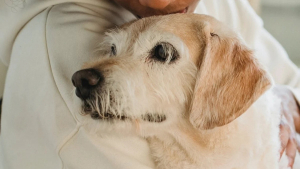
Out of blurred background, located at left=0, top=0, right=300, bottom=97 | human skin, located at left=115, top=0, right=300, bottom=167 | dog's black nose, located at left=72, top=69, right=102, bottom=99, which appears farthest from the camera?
blurred background, located at left=0, top=0, right=300, bottom=97

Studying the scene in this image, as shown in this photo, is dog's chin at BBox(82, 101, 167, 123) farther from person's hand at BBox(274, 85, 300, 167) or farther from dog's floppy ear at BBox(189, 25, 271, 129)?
person's hand at BBox(274, 85, 300, 167)

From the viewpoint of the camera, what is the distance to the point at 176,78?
2.77ft

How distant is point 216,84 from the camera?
0.83 meters

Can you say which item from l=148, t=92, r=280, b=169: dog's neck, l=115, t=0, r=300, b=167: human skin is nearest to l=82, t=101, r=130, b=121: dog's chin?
l=148, t=92, r=280, b=169: dog's neck

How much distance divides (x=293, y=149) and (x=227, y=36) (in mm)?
609

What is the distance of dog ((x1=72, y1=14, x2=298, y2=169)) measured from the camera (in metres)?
0.78

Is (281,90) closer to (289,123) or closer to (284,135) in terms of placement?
(289,123)

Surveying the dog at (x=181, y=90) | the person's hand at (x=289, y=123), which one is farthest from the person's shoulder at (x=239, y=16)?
the dog at (x=181, y=90)

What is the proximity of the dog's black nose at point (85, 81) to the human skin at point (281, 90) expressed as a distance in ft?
0.98

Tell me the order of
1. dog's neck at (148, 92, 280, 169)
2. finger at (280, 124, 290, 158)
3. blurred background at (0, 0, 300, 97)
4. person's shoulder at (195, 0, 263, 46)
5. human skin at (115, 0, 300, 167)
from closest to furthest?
dog's neck at (148, 92, 280, 169)
human skin at (115, 0, 300, 167)
finger at (280, 124, 290, 158)
person's shoulder at (195, 0, 263, 46)
blurred background at (0, 0, 300, 97)

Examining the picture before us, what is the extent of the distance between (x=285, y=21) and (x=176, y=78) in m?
2.47

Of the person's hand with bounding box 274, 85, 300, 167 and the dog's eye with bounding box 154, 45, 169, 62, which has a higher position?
the dog's eye with bounding box 154, 45, 169, 62

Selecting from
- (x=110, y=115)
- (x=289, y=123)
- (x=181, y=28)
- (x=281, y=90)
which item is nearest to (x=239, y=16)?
(x=281, y=90)

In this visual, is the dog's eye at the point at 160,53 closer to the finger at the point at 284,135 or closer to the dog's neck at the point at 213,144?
the dog's neck at the point at 213,144
